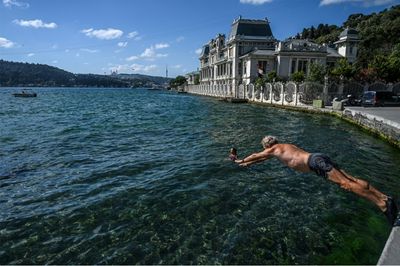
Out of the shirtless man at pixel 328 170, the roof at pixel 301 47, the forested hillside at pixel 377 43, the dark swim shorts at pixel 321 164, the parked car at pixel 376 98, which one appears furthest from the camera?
the roof at pixel 301 47

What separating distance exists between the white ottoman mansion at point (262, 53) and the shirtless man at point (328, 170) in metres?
55.7

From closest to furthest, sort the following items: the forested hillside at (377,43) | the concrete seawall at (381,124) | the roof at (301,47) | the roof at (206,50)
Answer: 1. the concrete seawall at (381,124)
2. the forested hillside at (377,43)
3. the roof at (301,47)
4. the roof at (206,50)

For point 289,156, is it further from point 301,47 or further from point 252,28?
point 252,28

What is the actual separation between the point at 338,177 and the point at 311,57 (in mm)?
65122

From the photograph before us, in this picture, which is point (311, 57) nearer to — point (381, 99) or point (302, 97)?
point (302, 97)

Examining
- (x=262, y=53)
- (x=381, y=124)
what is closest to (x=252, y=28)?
(x=262, y=53)

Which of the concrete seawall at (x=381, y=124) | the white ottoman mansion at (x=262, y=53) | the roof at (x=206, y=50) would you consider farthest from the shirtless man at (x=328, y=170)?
the roof at (x=206, y=50)

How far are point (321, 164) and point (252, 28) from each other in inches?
3144

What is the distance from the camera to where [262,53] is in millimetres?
69375

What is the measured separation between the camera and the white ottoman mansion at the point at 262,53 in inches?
2611

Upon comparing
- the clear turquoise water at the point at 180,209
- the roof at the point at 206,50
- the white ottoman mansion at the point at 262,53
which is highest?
the roof at the point at 206,50

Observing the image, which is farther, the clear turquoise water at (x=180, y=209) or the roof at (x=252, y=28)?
the roof at (x=252, y=28)

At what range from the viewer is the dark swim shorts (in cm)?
647

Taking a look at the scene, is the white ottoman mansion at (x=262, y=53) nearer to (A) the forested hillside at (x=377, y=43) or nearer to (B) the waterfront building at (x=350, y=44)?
(B) the waterfront building at (x=350, y=44)
